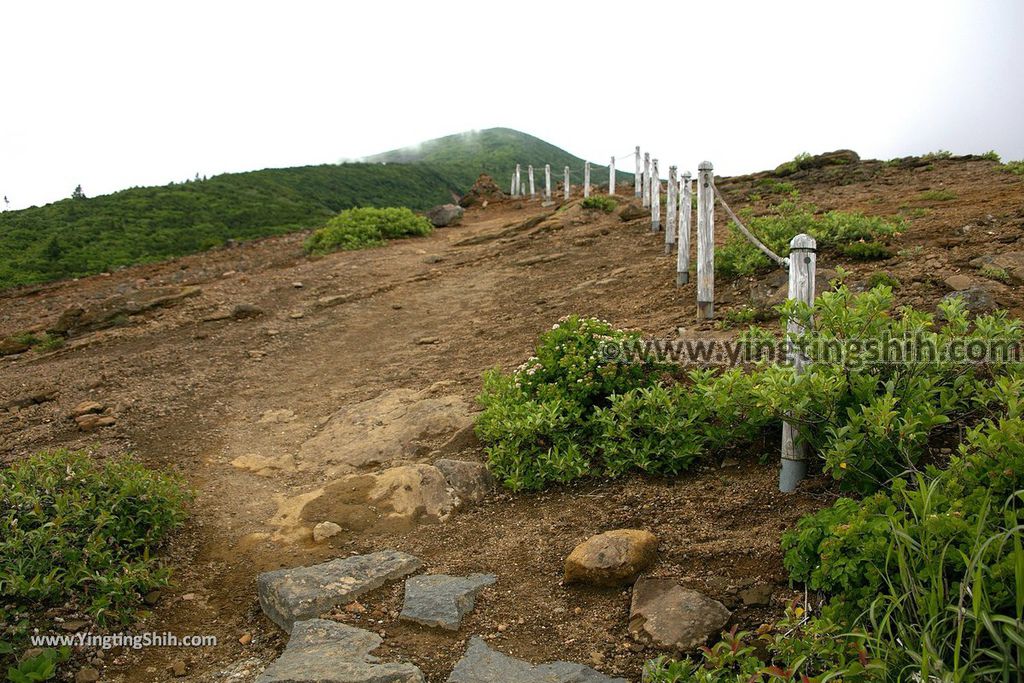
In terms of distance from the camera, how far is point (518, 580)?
3.90 metres

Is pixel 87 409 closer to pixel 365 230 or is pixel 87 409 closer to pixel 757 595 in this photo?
pixel 757 595

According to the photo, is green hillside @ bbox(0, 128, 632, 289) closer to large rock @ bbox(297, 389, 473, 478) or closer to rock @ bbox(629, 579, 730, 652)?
large rock @ bbox(297, 389, 473, 478)

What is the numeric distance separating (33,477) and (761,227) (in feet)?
24.8

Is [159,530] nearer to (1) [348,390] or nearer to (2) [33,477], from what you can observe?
(2) [33,477]

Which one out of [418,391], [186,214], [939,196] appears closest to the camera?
[418,391]

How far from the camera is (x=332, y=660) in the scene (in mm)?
3283

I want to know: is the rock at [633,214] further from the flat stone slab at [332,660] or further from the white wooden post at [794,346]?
the flat stone slab at [332,660]

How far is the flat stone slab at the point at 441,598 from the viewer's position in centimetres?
361

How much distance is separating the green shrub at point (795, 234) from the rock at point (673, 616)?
5.10m

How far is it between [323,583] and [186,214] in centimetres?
2240

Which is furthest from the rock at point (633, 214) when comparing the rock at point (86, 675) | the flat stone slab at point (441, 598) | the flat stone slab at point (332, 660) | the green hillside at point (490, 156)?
the green hillside at point (490, 156)

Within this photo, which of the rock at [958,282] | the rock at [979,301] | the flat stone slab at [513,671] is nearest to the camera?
the flat stone slab at [513,671]

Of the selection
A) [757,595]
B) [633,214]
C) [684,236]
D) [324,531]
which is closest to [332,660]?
[324,531]

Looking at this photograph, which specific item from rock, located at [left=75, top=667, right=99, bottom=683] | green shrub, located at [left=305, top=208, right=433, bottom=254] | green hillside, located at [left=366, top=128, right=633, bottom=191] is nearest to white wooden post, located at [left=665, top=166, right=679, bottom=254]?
green shrub, located at [left=305, top=208, right=433, bottom=254]
